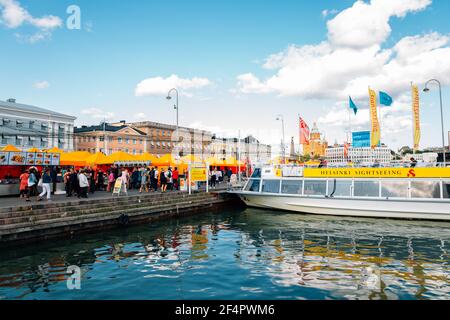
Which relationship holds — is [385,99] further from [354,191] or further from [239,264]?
[239,264]

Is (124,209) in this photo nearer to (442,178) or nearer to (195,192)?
(195,192)

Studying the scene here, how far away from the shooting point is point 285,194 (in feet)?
82.9

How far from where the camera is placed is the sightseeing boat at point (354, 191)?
71.1ft

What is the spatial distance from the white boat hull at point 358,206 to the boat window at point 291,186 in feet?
2.11

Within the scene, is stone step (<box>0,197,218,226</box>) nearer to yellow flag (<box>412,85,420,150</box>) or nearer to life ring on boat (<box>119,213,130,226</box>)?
life ring on boat (<box>119,213,130,226</box>)

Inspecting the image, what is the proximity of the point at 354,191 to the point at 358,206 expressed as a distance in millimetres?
1137

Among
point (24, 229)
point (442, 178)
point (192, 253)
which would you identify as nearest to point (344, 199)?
point (442, 178)

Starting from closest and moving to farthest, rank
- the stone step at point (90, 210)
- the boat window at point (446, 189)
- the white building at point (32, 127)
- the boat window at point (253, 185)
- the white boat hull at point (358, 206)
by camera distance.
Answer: the stone step at point (90, 210), the boat window at point (446, 189), the white boat hull at point (358, 206), the boat window at point (253, 185), the white building at point (32, 127)

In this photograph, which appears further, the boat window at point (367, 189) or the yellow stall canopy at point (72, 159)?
the yellow stall canopy at point (72, 159)

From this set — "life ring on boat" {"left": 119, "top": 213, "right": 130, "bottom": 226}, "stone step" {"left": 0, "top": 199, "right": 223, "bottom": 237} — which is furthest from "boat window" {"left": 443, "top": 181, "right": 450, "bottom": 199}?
"life ring on boat" {"left": 119, "top": 213, "right": 130, "bottom": 226}

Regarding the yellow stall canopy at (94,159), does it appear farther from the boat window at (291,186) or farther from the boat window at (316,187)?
the boat window at (316,187)

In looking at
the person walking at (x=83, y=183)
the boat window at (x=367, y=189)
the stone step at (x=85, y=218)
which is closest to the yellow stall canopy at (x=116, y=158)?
the stone step at (x=85, y=218)

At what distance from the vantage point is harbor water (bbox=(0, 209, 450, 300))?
380 inches

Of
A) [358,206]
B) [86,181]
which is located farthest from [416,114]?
[86,181]
